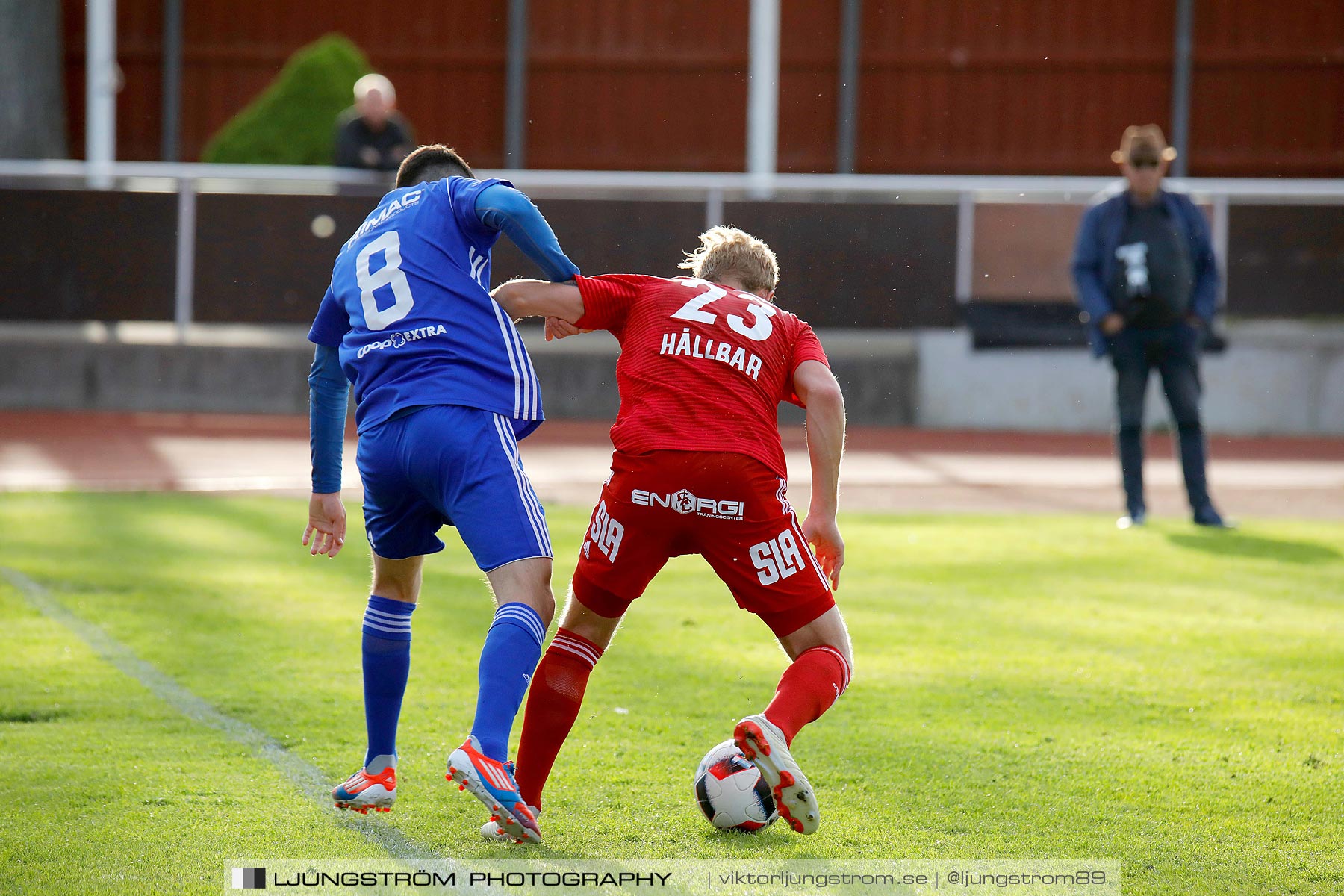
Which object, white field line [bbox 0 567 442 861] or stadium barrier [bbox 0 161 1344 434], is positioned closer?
white field line [bbox 0 567 442 861]

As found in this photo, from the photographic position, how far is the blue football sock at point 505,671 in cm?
350

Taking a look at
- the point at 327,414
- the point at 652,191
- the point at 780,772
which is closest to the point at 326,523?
the point at 327,414

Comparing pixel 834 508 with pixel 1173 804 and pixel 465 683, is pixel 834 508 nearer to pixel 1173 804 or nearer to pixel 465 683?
pixel 1173 804

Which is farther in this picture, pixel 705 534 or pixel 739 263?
pixel 739 263

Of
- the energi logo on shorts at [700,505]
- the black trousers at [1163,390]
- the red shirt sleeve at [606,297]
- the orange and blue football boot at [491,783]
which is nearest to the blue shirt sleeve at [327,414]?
the red shirt sleeve at [606,297]

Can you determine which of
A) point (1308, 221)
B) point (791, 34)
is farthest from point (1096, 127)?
point (1308, 221)

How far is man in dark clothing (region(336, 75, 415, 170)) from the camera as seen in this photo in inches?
575

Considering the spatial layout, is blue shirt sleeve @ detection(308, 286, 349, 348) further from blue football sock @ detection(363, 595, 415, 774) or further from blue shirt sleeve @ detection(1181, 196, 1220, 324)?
blue shirt sleeve @ detection(1181, 196, 1220, 324)

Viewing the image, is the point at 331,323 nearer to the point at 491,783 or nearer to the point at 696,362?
the point at 696,362

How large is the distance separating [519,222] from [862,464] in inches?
358

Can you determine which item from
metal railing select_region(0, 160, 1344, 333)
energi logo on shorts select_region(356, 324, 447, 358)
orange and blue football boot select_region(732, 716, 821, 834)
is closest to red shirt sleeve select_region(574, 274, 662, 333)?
energi logo on shorts select_region(356, 324, 447, 358)

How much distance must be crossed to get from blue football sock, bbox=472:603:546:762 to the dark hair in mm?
1222

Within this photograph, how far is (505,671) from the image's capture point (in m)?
3.62

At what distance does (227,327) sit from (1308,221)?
10532mm
